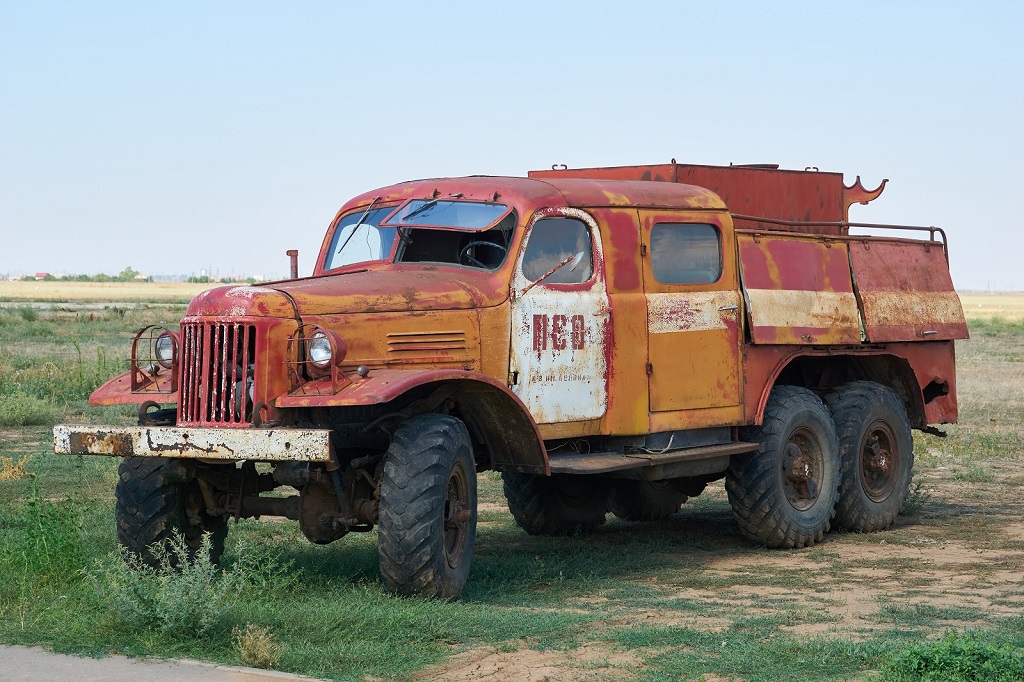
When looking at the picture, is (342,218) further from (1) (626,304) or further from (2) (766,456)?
(2) (766,456)

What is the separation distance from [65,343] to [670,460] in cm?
2586

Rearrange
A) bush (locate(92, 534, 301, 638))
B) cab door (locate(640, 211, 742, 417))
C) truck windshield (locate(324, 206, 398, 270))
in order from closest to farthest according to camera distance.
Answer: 1. bush (locate(92, 534, 301, 638))
2. truck windshield (locate(324, 206, 398, 270))
3. cab door (locate(640, 211, 742, 417))

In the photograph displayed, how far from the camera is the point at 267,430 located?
718 centimetres

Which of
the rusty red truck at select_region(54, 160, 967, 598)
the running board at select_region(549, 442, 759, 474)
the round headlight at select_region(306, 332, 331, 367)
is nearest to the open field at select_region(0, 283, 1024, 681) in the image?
the rusty red truck at select_region(54, 160, 967, 598)

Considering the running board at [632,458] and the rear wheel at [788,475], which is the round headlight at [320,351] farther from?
the rear wheel at [788,475]

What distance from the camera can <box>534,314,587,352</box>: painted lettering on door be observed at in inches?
347

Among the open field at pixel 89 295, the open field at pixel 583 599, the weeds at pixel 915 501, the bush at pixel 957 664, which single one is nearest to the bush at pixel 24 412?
the open field at pixel 583 599

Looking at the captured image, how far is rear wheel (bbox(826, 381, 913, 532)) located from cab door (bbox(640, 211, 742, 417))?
1.57 meters

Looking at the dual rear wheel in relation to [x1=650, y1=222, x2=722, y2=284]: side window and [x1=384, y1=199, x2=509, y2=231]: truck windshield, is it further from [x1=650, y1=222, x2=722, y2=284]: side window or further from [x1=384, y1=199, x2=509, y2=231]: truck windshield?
[x1=384, y1=199, x2=509, y2=231]: truck windshield

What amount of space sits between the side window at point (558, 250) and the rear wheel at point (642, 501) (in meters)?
2.83

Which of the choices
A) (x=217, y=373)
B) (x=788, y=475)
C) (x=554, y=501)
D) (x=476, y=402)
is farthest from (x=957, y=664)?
(x=554, y=501)

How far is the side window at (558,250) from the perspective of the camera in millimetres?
8977

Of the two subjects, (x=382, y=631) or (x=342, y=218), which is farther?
(x=342, y=218)

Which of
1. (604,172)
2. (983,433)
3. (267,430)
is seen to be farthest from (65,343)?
(267,430)
